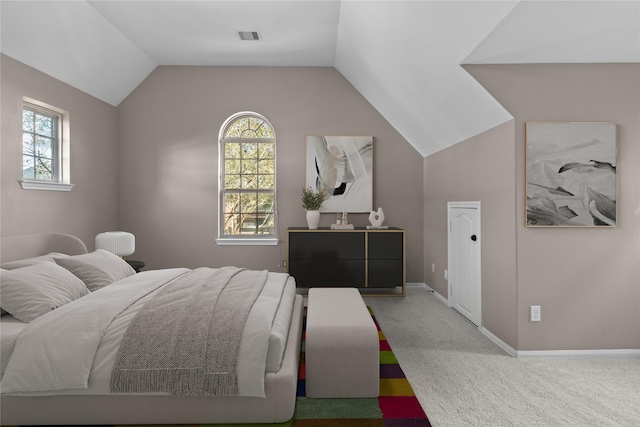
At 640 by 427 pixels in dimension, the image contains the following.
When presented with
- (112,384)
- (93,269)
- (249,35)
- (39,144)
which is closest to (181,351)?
(112,384)

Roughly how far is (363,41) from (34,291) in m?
3.46

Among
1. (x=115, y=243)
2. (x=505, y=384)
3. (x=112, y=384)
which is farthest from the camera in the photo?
(x=115, y=243)

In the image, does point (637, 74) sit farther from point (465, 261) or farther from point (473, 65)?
point (465, 261)

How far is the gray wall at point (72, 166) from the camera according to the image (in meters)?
3.38

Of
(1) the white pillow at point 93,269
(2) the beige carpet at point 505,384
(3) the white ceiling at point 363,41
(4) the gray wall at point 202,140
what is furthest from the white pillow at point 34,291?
(4) the gray wall at point 202,140

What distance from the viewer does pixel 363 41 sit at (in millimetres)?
3861

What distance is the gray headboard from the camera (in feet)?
10.2

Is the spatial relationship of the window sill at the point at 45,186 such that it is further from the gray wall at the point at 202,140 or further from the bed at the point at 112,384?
the bed at the point at 112,384

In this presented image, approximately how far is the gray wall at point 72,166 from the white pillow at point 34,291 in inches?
51.8

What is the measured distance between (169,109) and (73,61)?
52.6 inches

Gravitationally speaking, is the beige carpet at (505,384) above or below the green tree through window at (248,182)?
below

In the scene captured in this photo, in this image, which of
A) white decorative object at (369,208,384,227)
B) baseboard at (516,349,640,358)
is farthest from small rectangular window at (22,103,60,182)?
baseboard at (516,349,640,358)

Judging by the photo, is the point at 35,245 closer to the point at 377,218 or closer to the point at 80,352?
the point at 80,352

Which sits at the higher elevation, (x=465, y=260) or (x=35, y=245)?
(x=35, y=245)
